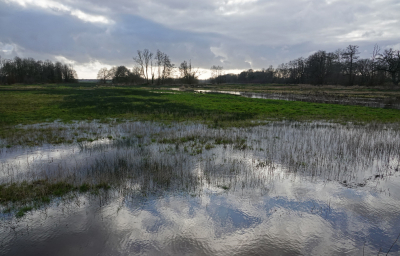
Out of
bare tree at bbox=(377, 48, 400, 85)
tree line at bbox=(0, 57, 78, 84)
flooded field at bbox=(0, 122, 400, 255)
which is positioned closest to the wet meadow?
flooded field at bbox=(0, 122, 400, 255)

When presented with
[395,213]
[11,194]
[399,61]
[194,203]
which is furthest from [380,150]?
[399,61]

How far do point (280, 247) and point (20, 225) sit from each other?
6207 millimetres

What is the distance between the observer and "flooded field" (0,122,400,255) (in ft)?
16.8

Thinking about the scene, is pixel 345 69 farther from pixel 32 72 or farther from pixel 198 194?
pixel 32 72

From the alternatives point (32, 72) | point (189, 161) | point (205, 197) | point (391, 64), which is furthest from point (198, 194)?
point (32, 72)

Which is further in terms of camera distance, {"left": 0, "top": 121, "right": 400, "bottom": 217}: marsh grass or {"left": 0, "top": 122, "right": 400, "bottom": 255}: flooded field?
{"left": 0, "top": 121, "right": 400, "bottom": 217}: marsh grass

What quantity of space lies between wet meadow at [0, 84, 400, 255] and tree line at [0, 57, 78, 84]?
10257 centimetres

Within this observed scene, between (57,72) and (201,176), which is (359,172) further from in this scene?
(57,72)

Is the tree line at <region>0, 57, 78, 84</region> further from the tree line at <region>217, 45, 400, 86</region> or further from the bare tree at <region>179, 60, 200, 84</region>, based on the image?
the tree line at <region>217, 45, 400, 86</region>

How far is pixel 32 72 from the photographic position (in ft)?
333

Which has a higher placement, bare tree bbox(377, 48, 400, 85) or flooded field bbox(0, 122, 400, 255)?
bare tree bbox(377, 48, 400, 85)

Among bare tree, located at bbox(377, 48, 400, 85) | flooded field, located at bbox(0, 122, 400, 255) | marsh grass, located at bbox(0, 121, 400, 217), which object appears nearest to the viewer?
flooded field, located at bbox(0, 122, 400, 255)

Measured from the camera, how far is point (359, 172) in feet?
29.7

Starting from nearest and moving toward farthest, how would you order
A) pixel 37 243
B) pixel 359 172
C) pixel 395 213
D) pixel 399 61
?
1. pixel 37 243
2. pixel 395 213
3. pixel 359 172
4. pixel 399 61
